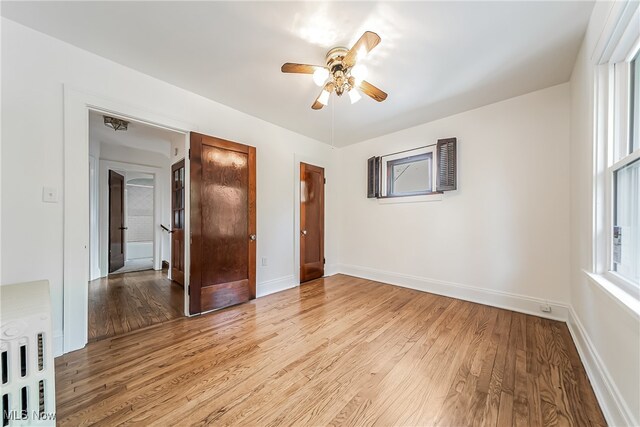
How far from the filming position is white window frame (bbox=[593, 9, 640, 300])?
4.65 ft

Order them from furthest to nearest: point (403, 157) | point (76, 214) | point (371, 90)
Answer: point (403, 157)
point (371, 90)
point (76, 214)

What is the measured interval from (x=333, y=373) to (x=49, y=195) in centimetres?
260

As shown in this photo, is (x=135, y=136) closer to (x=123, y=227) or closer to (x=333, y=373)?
(x=123, y=227)

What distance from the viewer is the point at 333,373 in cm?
164

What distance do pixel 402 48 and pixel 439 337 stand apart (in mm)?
2577

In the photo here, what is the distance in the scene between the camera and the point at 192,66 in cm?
216

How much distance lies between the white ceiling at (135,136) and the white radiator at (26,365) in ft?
9.23

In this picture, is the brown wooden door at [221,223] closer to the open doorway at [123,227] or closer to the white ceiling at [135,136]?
the open doorway at [123,227]

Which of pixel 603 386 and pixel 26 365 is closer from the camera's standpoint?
pixel 26 365

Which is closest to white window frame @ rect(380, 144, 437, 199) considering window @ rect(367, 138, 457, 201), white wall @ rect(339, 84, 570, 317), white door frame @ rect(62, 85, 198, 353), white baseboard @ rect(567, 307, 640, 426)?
window @ rect(367, 138, 457, 201)

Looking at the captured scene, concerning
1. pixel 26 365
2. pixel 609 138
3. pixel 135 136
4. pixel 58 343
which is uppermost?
pixel 135 136

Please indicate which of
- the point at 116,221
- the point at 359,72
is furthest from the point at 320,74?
the point at 116,221

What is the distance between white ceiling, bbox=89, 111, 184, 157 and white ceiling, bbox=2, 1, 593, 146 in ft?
4.90

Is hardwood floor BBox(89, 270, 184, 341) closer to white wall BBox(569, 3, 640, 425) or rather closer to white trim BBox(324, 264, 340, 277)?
white trim BBox(324, 264, 340, 277)
